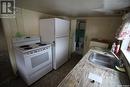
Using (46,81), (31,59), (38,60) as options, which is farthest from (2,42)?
(46,81)

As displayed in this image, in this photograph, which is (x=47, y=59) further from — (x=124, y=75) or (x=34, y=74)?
(x=124, y=75)

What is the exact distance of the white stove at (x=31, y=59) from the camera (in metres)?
1.64

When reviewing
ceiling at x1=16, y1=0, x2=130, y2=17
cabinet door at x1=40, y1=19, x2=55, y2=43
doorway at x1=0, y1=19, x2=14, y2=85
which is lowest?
doorway at x1=0, y1=19, x2=14, y2=85

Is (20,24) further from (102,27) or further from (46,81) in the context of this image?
(102,27)

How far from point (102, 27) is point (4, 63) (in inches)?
130

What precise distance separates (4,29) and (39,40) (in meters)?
0.98

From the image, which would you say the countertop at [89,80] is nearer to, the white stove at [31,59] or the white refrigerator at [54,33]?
the white stove at [31,59]

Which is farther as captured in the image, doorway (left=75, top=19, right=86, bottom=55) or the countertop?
doorway (left=75, top=19, right=86, bottom=55)

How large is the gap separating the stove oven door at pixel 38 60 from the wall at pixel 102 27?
1.92 metres

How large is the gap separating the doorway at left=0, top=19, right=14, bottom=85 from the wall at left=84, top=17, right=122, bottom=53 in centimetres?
283

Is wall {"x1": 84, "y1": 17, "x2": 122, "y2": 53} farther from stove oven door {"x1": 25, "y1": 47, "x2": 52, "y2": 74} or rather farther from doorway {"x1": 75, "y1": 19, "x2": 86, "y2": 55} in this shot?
stove oven door {"x1": 25, "y1": 47, "x2": 52, "y2": 74}

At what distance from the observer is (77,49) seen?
431 cm

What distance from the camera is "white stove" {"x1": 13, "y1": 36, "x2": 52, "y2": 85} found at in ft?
5.37

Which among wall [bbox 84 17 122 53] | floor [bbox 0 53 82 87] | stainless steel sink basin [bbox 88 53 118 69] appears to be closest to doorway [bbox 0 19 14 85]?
floor [bbox 0 53 82 87]
